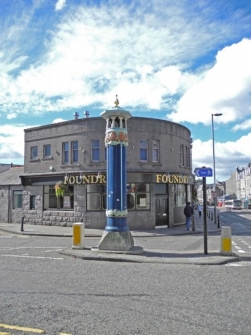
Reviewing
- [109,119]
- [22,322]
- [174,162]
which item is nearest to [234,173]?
[174,162]

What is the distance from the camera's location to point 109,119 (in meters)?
13.7

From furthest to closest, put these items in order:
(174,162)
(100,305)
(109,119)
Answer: (174,162)
(109,119)
(100,305)

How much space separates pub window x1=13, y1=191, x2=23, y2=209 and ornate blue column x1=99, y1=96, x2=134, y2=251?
1648 cm

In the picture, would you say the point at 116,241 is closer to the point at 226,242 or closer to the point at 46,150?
the point at 226,242

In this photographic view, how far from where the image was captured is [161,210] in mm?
24250

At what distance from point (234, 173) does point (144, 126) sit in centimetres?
10759

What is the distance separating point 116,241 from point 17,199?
17.4m

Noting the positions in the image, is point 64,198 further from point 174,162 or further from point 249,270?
point 249,270

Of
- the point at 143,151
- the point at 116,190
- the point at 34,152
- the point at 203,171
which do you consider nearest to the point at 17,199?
the point at 34,152

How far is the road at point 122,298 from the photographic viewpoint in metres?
5.29

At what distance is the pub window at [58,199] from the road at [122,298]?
13118 mm

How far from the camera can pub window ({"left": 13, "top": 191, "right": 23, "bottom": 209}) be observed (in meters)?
27.8

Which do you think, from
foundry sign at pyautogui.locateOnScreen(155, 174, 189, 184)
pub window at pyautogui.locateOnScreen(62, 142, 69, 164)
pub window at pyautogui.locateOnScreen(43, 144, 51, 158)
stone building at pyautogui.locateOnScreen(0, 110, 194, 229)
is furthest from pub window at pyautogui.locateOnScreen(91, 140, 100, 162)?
foundry sign at pyautogui.locateOnScreen(155, 174, 189, 184)

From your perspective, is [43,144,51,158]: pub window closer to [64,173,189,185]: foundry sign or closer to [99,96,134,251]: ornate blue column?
[64,173,189,185]: foundry sign
